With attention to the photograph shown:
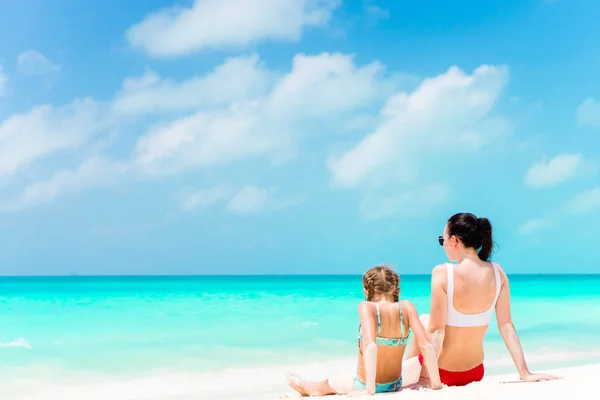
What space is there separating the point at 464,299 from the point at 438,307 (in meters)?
0.17

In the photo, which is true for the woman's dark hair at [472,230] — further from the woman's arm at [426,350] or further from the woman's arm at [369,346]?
the woman's arm at [369,346]

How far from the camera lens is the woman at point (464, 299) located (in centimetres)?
379

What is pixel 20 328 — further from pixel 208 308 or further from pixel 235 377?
pixel 235 377

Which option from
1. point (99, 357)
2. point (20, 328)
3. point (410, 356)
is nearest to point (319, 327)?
point (99, 357)

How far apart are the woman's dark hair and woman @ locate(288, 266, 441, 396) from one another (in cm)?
45

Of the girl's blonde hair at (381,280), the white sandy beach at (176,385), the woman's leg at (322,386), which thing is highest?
the girl's blonde hair at (381,280)

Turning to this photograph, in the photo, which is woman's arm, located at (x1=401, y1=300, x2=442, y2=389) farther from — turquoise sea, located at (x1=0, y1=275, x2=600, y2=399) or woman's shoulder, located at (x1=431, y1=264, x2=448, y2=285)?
turquoise sea, located at (x1=0, y1=275, x2=600, y2=399)

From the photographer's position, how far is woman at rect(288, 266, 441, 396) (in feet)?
12.2

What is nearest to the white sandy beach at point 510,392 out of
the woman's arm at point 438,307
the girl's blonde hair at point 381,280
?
the woman's arm at point 438,307

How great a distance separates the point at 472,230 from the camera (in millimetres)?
3764

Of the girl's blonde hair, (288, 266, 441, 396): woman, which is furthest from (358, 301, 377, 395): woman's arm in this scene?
the girl's blonde hair

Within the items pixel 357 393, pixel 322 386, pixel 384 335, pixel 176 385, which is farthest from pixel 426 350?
pixel 176 385

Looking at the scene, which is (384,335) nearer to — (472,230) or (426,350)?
(426,350)

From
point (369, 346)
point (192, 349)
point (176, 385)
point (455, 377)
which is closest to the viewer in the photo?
point (369, 346)
